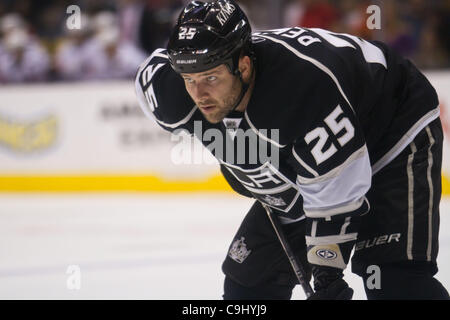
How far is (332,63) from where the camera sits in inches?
80.3

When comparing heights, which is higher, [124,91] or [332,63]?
[332,63]

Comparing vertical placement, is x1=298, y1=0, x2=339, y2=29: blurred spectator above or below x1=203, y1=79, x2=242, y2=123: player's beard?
below

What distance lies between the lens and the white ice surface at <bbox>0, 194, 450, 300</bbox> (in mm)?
3428

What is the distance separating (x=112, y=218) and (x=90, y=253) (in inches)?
47.5

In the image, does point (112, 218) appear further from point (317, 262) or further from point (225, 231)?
point (317, 262)

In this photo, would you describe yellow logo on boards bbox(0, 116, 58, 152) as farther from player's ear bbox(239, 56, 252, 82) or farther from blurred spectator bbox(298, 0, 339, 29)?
player's ear bbox(239, 56, 252, 82)

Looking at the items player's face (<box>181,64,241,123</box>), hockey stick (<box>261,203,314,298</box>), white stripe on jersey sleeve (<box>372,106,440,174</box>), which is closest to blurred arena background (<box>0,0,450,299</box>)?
hockey stick (<box>261,203,314,298</box>)

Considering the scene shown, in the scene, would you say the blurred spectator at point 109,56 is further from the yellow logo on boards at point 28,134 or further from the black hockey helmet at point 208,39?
the black hockey helmet at point 208,39

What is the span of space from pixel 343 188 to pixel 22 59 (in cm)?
622

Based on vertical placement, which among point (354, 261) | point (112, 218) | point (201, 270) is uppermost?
point (354, 261)

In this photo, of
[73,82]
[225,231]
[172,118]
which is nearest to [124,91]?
[73,82]

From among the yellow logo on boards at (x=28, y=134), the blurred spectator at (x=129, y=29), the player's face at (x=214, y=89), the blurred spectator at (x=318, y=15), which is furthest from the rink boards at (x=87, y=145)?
the player's face at (x=214, y=89)

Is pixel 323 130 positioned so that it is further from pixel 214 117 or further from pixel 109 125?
pixel 109 125

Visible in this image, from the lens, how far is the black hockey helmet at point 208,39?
2.03 meters
